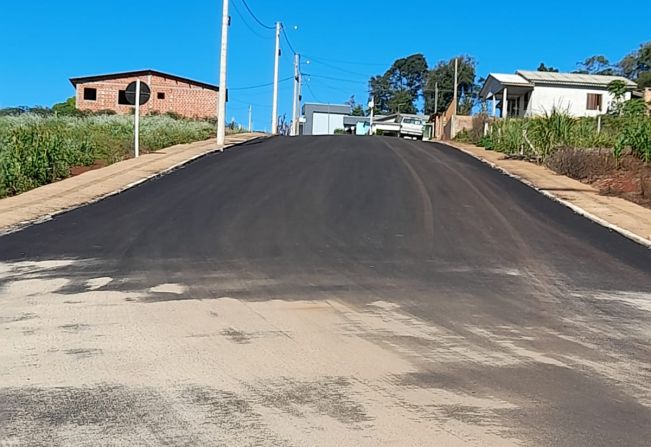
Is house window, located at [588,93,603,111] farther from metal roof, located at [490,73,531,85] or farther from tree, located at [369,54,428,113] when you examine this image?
tree, located at [369,54,428,113]

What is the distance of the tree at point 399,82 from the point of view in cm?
13525

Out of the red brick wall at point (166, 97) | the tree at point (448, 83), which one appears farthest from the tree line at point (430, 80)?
the red brick wall at point (166, 97)

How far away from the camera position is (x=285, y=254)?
34.7 ft

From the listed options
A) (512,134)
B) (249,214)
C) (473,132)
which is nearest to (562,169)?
(512,134)

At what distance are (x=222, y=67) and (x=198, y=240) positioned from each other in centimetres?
1922

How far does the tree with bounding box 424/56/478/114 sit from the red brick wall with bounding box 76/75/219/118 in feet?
179

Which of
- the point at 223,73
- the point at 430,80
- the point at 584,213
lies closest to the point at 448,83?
the point at 430,80

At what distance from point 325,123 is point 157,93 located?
46697 millimetres

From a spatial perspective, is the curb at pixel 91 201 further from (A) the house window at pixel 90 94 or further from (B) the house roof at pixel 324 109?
(B) the house roof at pixel 324 109

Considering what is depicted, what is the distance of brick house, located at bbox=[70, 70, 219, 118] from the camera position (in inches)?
2324

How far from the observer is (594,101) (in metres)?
55.5

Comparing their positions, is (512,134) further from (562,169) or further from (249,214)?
(249,214)

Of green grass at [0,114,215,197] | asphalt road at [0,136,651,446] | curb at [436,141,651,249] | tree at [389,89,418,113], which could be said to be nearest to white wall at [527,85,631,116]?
green grass at [0,114,215,197]

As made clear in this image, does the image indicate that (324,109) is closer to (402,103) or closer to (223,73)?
(402,103)
